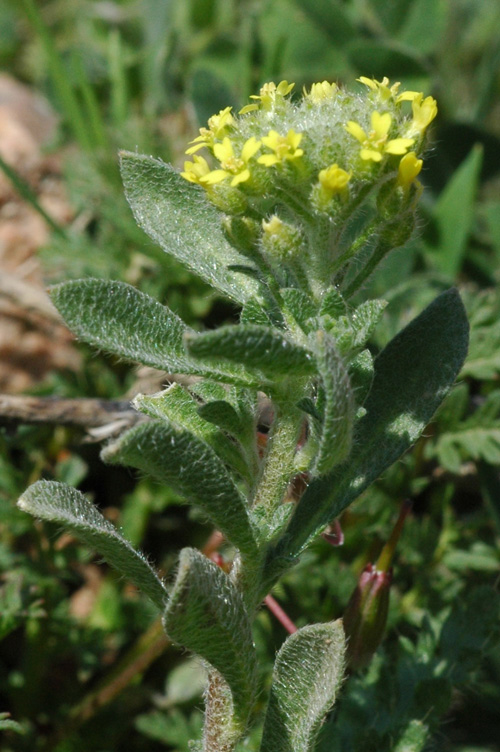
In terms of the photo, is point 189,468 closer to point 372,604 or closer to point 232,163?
point 232,163

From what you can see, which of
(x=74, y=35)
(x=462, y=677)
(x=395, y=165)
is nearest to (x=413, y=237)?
(x=395, y=165)

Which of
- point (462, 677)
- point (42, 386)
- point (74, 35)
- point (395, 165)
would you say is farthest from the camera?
point (74, 35)

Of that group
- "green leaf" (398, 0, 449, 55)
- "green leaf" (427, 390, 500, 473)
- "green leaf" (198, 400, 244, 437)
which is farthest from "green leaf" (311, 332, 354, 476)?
"green leaf" (398, 0, 449, 55)

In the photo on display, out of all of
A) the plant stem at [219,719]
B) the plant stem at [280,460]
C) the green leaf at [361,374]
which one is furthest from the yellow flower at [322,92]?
the plant stem at [219,719]

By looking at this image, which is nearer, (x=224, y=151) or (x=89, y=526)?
(x=89, y=526)

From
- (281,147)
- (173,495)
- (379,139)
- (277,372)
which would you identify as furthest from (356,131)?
(173,495)

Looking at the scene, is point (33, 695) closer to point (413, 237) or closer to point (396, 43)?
point (413, 237)

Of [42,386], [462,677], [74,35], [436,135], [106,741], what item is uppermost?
[436,135]
